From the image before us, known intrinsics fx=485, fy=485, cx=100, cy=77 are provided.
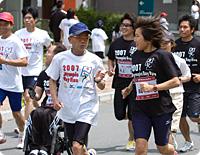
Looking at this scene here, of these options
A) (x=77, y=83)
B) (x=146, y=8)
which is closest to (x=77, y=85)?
(x=77, y=83)

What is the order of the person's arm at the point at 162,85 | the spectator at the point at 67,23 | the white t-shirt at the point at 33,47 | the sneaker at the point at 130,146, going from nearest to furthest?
1. the person's arm at the point at 162,85
2. the sneaker at the point at 130,146
3. the white t-shirt at the point at 33,47
4. the spectator at the point at 67,23

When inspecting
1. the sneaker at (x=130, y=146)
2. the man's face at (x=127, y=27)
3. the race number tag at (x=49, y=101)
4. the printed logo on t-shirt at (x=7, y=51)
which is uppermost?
the man's face at (x=127, y=27)

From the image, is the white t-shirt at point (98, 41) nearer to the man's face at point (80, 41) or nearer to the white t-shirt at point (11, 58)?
the white t-shirt at point (11, 58)

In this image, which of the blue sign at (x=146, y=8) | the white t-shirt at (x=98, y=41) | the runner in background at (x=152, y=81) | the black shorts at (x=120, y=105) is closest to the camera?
the runner in background at (x=152, y=81)

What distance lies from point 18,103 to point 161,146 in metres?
3.01

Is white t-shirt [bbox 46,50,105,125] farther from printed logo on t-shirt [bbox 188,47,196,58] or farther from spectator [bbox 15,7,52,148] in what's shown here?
spectator [bbox 15,7,52,148]

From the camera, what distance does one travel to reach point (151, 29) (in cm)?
584

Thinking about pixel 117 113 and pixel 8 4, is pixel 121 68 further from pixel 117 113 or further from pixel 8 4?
pixel 8 4

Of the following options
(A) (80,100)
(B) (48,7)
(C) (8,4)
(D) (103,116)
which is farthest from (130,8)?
(A) (80,100)

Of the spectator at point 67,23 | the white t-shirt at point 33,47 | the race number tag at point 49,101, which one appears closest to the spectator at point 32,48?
the white t-shirt at point 33,47

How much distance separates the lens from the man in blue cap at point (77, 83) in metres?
5.93

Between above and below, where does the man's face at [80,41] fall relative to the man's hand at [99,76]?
above

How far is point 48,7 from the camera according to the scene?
2978cm

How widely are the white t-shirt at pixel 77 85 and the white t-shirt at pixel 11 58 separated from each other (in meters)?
1.96
